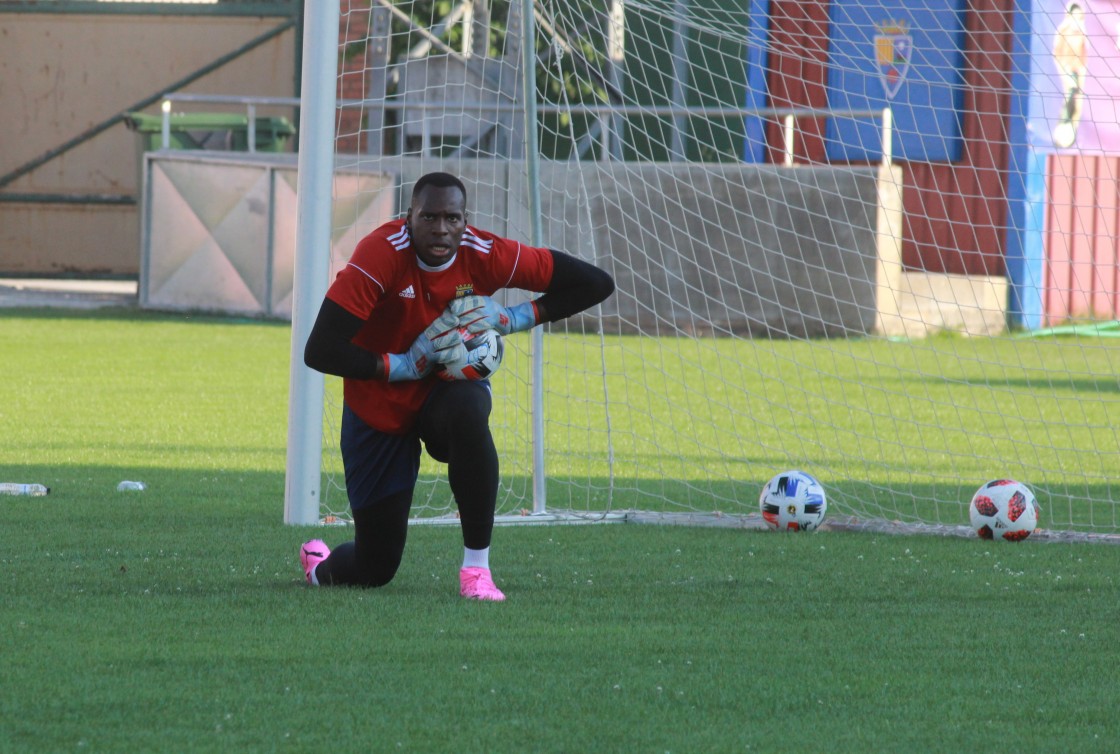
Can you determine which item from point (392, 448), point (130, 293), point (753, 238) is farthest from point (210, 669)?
point (130, 293)

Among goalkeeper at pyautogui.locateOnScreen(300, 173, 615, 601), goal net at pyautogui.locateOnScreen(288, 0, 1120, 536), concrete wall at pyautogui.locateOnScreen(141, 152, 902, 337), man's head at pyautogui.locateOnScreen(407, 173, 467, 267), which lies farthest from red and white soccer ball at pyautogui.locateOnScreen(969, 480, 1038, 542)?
concrete wall at pyautogui.locateOnScreen(141, 152, 902, 337)

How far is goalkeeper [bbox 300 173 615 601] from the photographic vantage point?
16.7ft

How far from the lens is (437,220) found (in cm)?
509

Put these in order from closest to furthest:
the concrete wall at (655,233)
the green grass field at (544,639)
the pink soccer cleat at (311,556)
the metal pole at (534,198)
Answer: the green grass field at (544,639) → the pink soccer cleat at (311,556) → the metal pole at (534,198) → the concrete wall at (655,233)

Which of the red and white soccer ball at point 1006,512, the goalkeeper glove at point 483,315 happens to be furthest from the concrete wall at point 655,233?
the goalkeeper glove at point 483,315

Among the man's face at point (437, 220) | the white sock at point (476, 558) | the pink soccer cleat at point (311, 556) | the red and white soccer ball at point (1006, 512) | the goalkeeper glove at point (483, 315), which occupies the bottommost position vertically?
the pink soccer cleat at point (311, 556)

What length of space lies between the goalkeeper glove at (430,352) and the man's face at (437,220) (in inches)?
9.2

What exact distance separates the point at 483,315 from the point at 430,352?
8.3 inches

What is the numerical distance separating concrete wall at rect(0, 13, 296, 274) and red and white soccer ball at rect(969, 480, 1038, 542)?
20.9 meters

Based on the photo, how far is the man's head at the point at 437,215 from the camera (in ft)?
16.7

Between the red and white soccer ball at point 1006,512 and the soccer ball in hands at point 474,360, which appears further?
the red and white soccer ball at point 1006,512

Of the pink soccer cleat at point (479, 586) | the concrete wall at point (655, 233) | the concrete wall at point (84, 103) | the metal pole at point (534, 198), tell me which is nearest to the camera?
the pink soccer cleat at point (479, 586)

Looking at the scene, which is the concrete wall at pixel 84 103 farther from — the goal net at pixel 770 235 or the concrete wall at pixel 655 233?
the concrete wall at pixel 655 233

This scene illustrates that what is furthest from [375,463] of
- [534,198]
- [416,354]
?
[534,198]
